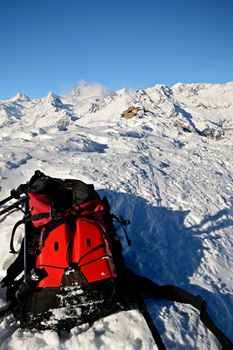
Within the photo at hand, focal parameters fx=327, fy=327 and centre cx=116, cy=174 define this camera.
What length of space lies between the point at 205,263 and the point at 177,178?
209 inches

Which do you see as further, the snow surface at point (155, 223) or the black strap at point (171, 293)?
the black strap at point (171, 293)

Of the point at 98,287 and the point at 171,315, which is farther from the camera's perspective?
the point at 171,315

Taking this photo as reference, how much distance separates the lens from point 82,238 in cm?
369

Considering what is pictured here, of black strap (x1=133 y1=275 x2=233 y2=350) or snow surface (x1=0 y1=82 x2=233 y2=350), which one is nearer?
snow surface (x1=0 y1=82 x2=233 y2=350)

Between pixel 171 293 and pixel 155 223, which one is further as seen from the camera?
pixel 155 223

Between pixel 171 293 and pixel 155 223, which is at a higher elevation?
pixel 155 223

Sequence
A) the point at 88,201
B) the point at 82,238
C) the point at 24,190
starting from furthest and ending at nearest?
the point at 24,190 < the point at 88,201 < the point at 82,238

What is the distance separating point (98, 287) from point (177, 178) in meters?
7.76

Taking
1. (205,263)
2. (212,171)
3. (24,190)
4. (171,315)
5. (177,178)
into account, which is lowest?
(171,315)

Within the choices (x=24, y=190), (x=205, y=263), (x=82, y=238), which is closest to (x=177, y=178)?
(x=205, y=263)

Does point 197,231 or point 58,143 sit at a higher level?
point 58,143

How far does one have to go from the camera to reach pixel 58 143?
12203mm

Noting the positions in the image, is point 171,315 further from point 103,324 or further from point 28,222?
point 28,222

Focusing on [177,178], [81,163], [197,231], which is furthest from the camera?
[177,178]
